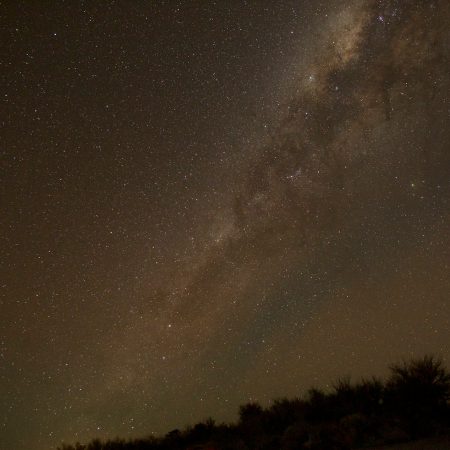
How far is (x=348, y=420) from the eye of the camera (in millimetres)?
9367

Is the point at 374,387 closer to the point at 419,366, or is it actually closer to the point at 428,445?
the point at 419,366

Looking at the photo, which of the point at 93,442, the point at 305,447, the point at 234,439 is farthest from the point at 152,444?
the point at 305,447

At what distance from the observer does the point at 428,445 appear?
7.21m

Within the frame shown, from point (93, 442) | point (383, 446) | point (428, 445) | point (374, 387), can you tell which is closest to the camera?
point (428, 445)

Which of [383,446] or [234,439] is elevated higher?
[234,439]

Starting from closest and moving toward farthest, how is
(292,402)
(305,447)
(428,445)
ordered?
(428,445)
(305,447)
(292,402)

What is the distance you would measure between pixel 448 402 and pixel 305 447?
10.1 feet

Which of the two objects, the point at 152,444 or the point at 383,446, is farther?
the point at 152,444

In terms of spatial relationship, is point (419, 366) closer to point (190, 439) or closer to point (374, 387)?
point (374, 387)

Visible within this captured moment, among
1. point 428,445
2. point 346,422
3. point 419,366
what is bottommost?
point 428,445

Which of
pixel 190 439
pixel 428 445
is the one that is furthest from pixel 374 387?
pixel 190 439

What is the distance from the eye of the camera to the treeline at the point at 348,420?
27.9 feet

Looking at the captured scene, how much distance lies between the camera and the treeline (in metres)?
8.52

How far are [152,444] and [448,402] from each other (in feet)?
31.4
